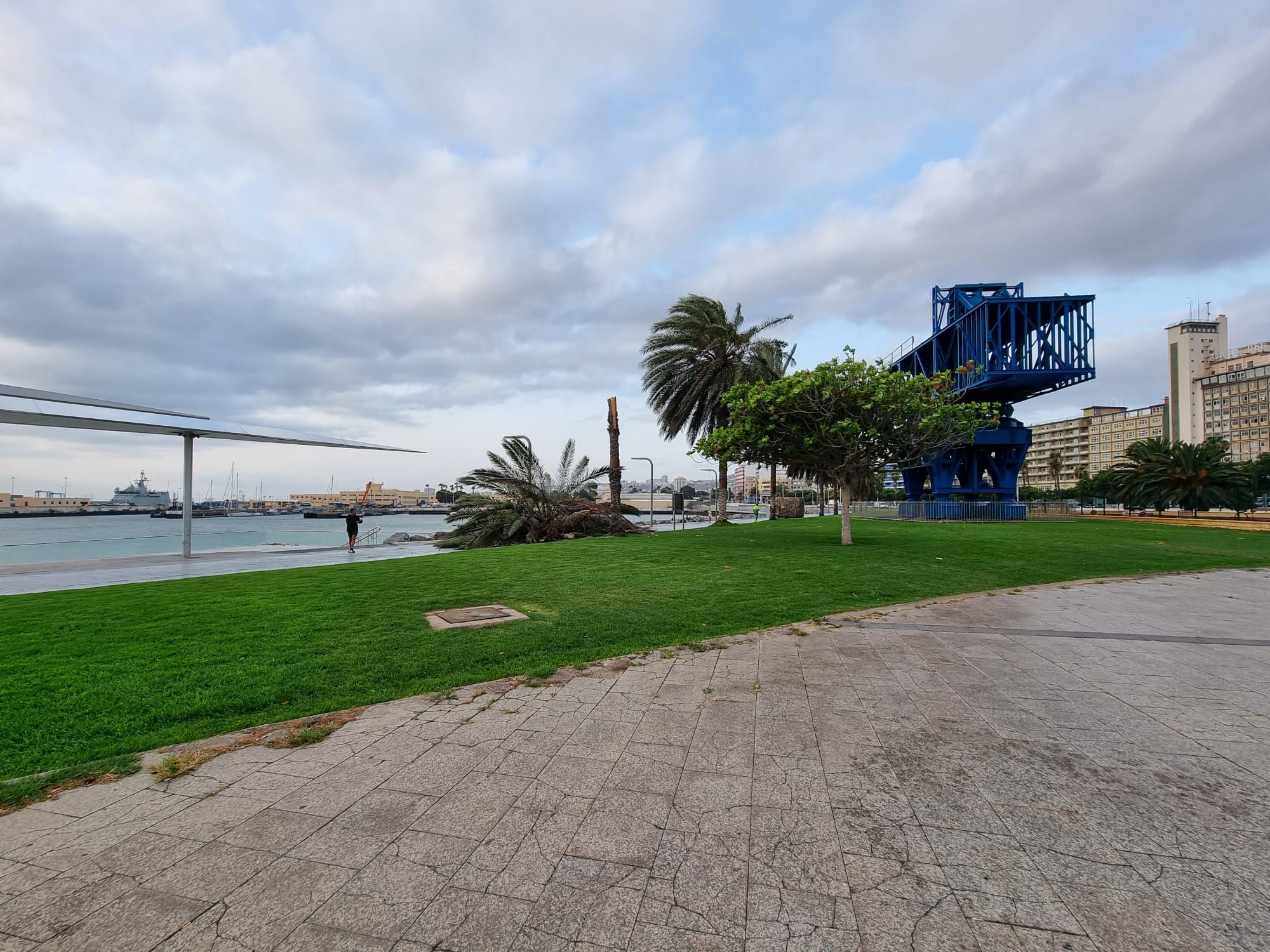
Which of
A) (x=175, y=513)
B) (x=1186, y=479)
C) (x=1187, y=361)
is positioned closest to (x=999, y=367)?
(x=1186, y=479)

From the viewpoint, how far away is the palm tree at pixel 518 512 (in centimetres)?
2103

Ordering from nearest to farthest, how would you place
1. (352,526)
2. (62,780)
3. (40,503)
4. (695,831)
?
(695,831) → (62,780) → (352,526) → (40,503)

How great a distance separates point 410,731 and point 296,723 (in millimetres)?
816

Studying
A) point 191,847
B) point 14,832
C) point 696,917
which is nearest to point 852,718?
point 696,917

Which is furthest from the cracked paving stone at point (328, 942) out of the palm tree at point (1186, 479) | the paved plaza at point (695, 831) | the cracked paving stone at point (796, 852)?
the palm tree at point (1186, 479)

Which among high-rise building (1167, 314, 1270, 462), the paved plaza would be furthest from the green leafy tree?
high-rise building (1167, 314, 1270, 462)

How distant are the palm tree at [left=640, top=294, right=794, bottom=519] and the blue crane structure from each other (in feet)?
32.2

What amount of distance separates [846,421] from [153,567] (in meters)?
16.6

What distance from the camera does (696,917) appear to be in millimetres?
1999

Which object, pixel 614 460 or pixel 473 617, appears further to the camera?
pixel 614 460

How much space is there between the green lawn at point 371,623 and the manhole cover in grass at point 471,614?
0.37 m

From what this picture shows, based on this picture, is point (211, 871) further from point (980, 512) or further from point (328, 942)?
point (980, 512)

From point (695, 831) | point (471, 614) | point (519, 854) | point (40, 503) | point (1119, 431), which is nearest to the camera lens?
point (519, 854)

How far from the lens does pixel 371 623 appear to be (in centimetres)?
631
